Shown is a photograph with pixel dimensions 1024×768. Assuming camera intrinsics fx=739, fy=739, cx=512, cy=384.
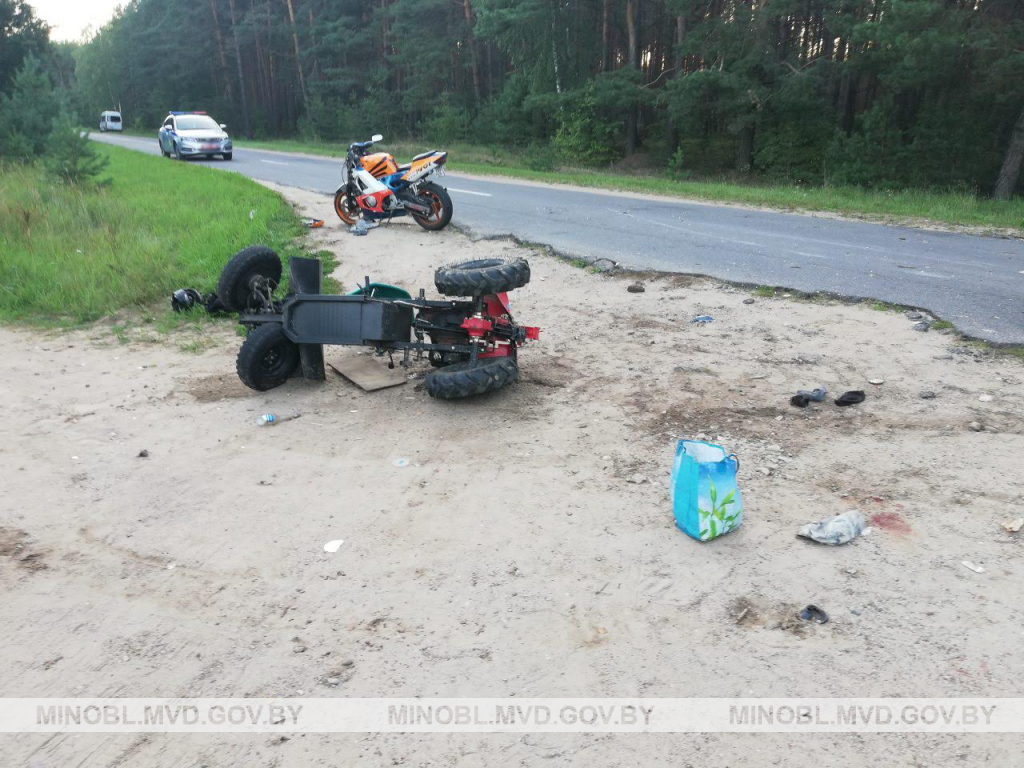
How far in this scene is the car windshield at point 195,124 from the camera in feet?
91.0

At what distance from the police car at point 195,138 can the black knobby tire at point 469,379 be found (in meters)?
25.4

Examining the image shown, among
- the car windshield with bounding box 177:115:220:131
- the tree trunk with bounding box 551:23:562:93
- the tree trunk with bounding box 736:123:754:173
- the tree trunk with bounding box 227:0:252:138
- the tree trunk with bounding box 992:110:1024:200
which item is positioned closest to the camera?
the tree trunk with bounding box 992:110:1024:200

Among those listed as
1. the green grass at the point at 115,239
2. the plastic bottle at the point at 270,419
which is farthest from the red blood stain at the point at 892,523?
the green grass at the point at 115,239

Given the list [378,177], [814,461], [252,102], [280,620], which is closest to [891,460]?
[814,461]

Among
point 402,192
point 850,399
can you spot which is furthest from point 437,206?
point 850,399

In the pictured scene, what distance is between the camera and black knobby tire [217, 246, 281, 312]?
644cm

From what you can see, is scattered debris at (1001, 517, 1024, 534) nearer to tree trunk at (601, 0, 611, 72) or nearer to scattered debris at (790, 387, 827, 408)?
scattered debris at (790, 387, 827, 408)

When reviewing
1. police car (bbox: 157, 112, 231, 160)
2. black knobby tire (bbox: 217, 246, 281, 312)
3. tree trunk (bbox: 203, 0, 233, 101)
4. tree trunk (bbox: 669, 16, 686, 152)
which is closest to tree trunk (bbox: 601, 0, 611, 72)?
tree trunk (bbox: 669, 16, 686, 152)

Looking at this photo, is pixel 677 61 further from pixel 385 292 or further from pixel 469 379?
pixel 469 379

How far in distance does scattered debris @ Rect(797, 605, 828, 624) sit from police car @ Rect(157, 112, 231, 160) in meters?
28.5

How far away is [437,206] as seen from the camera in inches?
479

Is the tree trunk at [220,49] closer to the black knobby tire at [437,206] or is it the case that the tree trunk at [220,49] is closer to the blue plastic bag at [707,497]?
the black knobby tire at [437,206]

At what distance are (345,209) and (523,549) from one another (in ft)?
34.1

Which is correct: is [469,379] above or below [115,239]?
below
